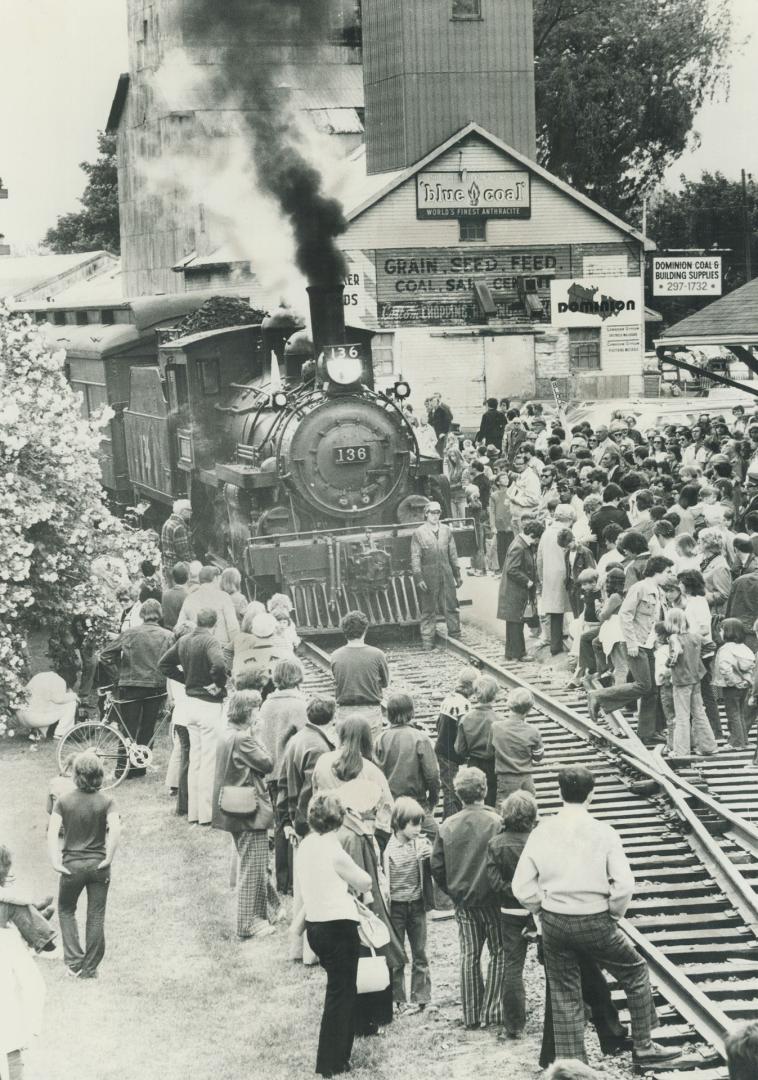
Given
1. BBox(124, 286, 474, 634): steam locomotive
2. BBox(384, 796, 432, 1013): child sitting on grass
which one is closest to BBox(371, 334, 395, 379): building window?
BBox(124, 286, 474, 634): steam locomotive

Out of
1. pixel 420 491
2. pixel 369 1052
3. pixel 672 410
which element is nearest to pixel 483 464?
pixel 420 491

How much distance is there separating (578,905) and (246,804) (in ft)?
7.30

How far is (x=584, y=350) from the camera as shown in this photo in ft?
102

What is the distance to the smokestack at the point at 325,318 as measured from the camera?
13.8m

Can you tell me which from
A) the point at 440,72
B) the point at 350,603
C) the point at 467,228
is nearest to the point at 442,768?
the point at 350,603

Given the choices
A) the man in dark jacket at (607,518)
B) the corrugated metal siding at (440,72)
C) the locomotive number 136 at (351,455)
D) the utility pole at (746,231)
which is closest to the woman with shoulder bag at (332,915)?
the man in dark jacket at (607,518)

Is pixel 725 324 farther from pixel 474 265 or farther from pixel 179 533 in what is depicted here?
pixel 474 265

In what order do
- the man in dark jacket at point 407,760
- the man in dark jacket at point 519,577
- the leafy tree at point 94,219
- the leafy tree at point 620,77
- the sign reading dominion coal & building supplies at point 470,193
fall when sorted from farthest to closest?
the leafy tree at point 620,77, the leafy tree at point 94,219, the sign reading dominion coal & building supplies at point 470,193, the man in dark jacket at point 519,577, the man in dark jacket at point 407,760

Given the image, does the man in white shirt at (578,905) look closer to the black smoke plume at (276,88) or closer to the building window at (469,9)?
the black smoke plume at (276,88)

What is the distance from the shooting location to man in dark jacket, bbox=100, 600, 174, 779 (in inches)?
395

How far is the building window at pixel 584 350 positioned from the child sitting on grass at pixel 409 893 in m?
25.1

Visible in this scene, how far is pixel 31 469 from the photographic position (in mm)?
10805

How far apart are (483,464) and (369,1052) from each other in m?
12.8

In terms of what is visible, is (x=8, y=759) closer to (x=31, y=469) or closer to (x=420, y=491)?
(x=31, y=469)
